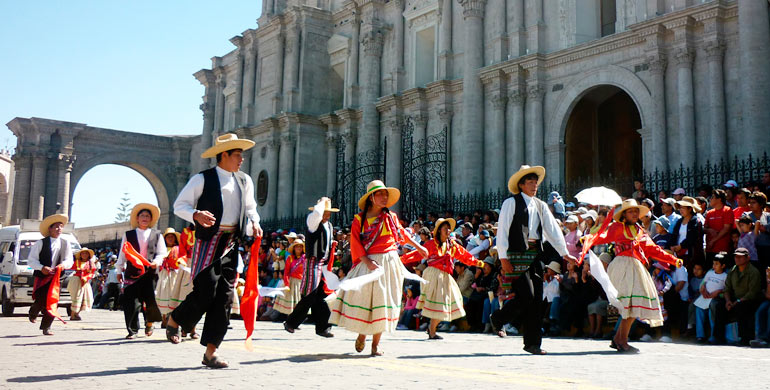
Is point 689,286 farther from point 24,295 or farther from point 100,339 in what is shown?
point 24,295

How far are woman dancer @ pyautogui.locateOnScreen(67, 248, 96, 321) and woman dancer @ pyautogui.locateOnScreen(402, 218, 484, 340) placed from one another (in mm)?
8121

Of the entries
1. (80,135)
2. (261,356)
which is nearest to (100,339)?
(261,356)

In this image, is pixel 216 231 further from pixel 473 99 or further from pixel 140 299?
pixel 473 99

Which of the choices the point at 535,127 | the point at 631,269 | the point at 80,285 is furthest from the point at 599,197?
the point at 80,285

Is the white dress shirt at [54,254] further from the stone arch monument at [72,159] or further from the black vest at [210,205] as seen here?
the stone arch monument at [72,159]

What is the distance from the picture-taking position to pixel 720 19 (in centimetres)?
1697

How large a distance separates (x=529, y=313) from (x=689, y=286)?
14.7 ft

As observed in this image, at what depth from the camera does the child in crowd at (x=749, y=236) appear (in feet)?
34.0

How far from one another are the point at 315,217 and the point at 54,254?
4.23m

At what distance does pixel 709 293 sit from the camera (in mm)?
10336

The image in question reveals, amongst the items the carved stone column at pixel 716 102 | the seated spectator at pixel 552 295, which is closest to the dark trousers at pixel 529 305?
the seated spectator at pixel 552 295

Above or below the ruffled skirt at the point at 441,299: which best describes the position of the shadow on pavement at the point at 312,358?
below

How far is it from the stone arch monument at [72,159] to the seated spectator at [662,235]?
3306 centimetres

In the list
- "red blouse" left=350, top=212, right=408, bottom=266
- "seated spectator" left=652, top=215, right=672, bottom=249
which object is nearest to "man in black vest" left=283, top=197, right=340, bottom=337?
"red blouse" left=350, top=212, right=408, bottom=266
